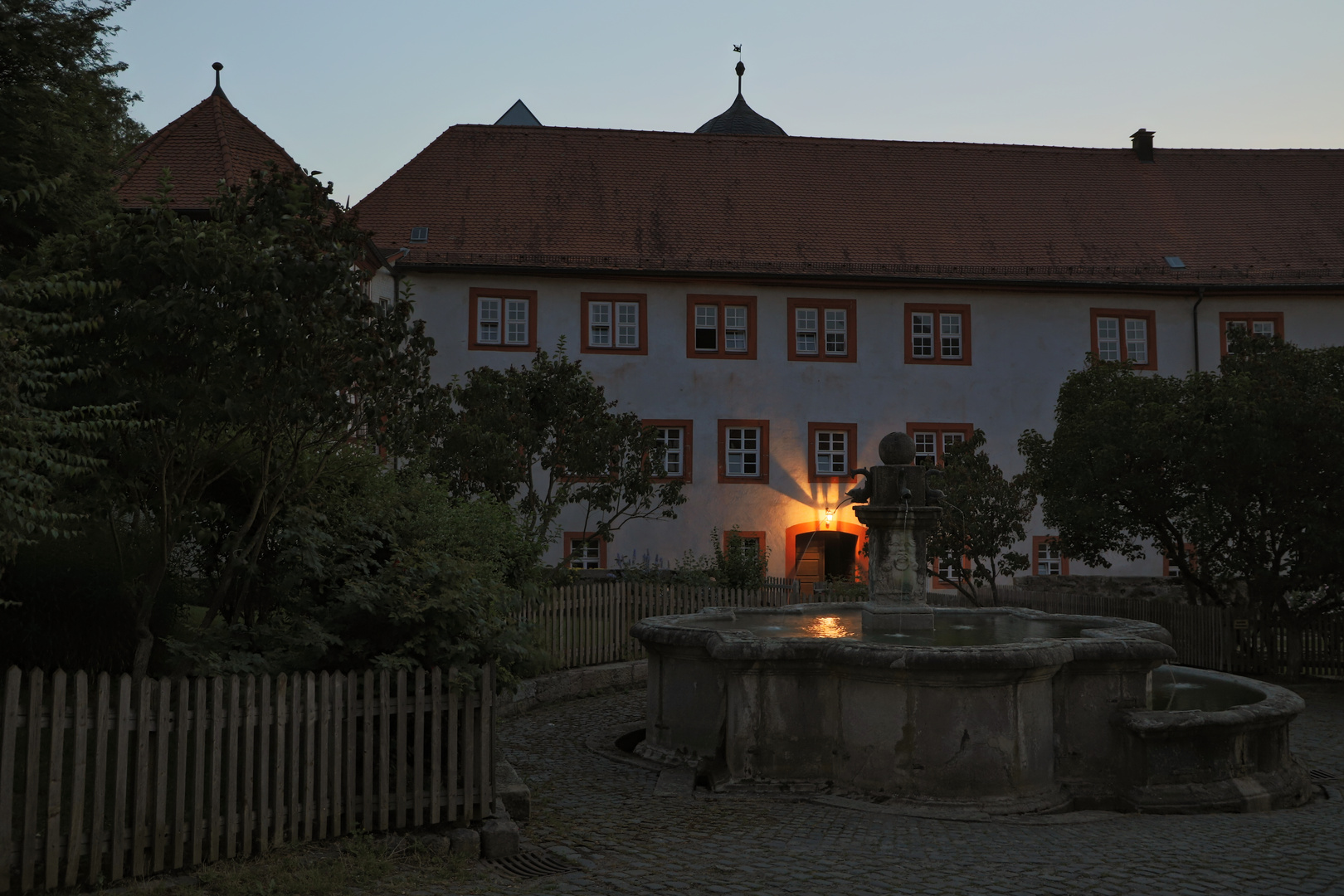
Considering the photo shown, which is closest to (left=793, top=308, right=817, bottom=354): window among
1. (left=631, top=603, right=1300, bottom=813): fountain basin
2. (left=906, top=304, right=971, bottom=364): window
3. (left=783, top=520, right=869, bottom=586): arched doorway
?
(left=906, top=304, right=971, bottom=364): window

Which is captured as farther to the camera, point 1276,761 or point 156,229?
point 1276,761

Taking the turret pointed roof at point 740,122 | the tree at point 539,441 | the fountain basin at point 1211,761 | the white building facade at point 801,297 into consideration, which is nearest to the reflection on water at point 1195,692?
the fountain basin at point 1211,761

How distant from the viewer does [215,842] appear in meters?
6.48

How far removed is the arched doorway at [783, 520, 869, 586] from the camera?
28.1 meters

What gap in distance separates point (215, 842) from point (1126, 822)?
227 inches

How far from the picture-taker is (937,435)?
94.6ft

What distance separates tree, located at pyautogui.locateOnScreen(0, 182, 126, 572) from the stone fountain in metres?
4.82

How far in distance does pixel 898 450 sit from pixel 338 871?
22.2 feet

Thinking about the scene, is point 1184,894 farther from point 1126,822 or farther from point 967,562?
point 967,562

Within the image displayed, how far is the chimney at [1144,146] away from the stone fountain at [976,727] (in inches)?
1061

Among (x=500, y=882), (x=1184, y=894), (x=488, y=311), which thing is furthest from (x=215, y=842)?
(x=488, y=311)

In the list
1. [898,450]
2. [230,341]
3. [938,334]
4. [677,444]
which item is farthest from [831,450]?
[230,341]

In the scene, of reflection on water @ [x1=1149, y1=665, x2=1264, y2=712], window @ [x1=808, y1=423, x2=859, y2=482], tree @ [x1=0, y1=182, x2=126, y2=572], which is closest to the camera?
tree @ [x1=0, y1=182, x2=126, y2=572]

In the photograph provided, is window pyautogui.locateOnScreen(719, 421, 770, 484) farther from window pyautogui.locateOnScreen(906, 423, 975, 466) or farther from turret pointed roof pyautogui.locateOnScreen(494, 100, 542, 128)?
turret pointed roof pyautogui.locateOnScreen(494, 100, 542, 128)
